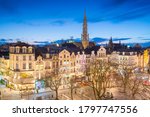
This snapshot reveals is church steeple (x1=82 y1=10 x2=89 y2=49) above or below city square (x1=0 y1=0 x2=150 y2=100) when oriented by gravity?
above

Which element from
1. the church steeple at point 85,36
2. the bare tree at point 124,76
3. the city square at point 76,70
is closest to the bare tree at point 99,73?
the city square at point 76,70

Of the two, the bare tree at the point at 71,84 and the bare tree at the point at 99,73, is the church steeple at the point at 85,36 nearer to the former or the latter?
the bare tree at the point at 99,73

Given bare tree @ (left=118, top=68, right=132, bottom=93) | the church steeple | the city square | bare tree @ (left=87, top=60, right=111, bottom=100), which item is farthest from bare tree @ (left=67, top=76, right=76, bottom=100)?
bare tree @ (left=118, top=68, right=132, bottom=93)

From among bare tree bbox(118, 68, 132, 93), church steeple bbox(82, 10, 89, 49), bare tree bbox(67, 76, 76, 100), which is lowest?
bare tree bbox(67, 76, 76, 100)

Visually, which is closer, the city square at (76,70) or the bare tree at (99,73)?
the city square at (76,70)

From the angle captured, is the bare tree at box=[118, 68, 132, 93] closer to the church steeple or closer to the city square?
the city square

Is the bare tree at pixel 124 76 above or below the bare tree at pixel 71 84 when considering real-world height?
above

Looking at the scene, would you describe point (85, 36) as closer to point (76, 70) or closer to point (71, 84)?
point (76, 70)

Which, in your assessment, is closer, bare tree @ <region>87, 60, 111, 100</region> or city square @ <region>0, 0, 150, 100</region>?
city square @ <region>0, 0, 150, 100</region>

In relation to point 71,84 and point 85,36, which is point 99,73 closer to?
point 71,84

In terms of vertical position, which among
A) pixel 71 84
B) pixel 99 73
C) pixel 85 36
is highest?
pixel 85 36

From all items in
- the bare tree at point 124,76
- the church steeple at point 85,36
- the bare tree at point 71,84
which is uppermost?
the church steeple at point 85,36

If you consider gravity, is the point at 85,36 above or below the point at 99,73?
above

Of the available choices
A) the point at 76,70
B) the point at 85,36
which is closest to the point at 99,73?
the point at 76,70
